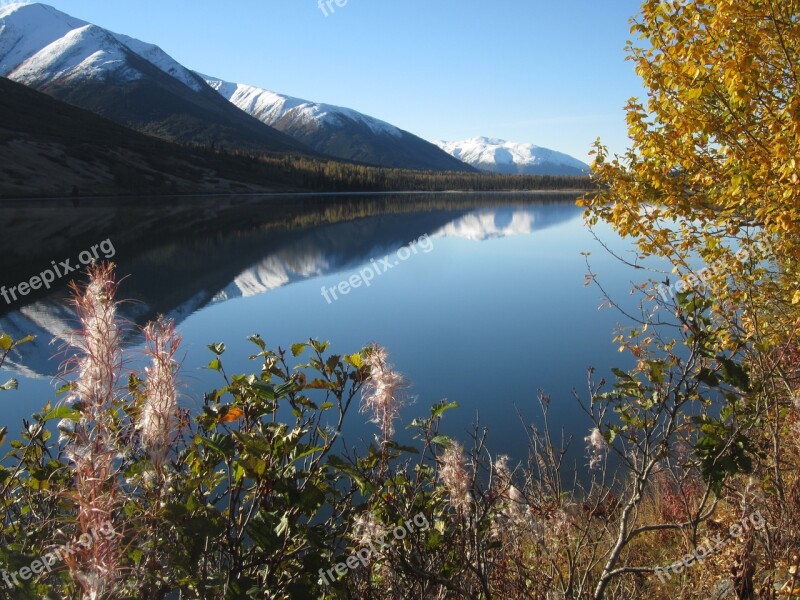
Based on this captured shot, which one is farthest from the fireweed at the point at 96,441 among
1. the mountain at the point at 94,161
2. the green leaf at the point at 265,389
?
the mountain at the point at 94,161

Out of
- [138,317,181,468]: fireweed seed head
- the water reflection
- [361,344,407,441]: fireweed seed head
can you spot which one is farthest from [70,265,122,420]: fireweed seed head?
the water reflection

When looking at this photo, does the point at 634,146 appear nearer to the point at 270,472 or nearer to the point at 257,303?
the point at 270,472

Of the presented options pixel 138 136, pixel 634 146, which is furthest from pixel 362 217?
pixel 138 136

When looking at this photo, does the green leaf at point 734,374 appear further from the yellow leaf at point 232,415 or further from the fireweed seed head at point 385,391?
the yellow leaf at point 232,415

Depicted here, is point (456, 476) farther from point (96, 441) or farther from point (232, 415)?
point (96, 441)

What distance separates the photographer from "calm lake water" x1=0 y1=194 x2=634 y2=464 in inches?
455

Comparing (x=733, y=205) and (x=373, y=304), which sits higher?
(x=733, y=205)

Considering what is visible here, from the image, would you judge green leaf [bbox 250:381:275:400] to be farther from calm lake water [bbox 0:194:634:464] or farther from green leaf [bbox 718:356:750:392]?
green leaf [bbox 718:356:750:392]

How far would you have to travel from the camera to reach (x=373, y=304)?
68.8 ft

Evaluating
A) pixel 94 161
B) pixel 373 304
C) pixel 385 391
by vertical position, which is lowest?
pixel 373 304

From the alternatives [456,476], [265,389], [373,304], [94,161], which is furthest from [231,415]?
[94,161]

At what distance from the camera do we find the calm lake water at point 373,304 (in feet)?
37.9

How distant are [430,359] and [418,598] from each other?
11.1 m

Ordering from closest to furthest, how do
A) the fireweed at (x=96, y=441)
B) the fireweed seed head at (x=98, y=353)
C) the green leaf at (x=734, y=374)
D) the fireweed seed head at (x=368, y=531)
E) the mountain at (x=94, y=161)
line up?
the fireweed at (x=96, y=441), the fireweed seed head at (x=98, y=353), the fireweed seed head at (x=368, y=531), the green leaf at (x=734, y=374), the mountain at (x=94, y=161)
